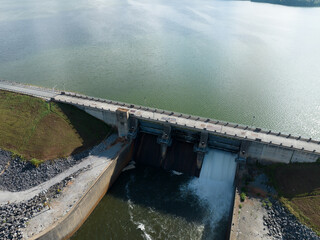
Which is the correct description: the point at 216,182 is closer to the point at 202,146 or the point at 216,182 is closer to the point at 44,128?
the point at 202,146

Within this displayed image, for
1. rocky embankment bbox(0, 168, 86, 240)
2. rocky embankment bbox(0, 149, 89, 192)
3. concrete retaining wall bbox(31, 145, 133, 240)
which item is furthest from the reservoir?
rocky embankment bbox(0, 149, 89, 192)

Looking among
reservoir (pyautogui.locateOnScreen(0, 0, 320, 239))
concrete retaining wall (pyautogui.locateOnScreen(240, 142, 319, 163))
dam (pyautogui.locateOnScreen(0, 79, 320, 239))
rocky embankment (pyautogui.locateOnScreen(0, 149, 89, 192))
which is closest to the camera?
concrete retaining wall (pyautogui.locateOnScreen(240, 142, 319, 163))

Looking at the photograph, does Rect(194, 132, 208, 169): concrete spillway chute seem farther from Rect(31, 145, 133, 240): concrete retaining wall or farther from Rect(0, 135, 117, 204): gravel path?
Rect(0, 135, 117, 204): gravel path

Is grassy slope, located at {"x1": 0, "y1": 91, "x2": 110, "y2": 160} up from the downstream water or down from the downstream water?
up

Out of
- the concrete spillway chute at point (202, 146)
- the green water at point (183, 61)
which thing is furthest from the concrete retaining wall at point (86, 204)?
the green water at point (183, 61)

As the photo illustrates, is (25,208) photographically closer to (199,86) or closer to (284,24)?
(199,86)

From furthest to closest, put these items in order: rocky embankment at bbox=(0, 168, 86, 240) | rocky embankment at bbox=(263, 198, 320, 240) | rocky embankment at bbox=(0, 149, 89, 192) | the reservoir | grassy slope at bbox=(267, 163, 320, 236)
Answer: rocky embankment at bbox=(0, 149, 89, 192), the reservoir, grassy slope at bbox=(267, 163, 320, 236), rocky embankment at bbox=(263, 198, 320, 240), rocky embankment at bbox=(0, 168, 86, 240)

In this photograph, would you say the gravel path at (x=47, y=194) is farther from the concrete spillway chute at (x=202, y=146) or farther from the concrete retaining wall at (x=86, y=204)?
the concrete spillway chute at (x=202, y=146)
